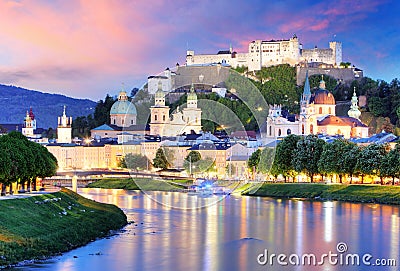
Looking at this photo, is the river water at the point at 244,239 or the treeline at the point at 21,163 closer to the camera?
the river water at the point at 244,239

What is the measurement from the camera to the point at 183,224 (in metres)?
38.9

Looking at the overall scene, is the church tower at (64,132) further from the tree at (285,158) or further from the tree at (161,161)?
the tree at (285,158)

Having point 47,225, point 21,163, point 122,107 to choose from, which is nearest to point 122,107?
point 122,107

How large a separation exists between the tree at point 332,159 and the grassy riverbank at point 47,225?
879 inches

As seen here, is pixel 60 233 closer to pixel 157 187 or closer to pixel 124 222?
pixel 124 222

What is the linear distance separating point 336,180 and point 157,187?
1550 centimetres

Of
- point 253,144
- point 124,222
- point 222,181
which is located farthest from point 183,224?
point 253,144

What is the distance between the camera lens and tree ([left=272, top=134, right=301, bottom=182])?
6250cm

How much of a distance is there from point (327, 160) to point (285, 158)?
16.7 feet

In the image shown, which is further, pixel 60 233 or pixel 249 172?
pixel 249 172

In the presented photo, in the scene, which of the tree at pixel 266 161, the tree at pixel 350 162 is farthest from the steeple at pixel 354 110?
the tree at pixel 350 162

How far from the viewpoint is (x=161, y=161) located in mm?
82625

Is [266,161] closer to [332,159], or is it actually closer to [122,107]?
[332,159]

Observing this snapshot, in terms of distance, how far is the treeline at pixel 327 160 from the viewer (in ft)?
177
